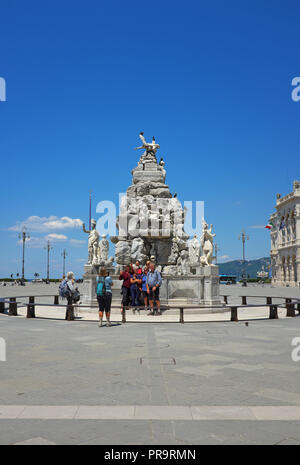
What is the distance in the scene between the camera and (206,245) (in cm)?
1831

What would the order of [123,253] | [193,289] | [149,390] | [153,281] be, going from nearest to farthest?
[149,390], [153,281], [193,289], [123,253]

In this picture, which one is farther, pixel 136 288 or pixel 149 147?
pixel 149 147

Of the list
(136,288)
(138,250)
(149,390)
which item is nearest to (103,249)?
(138,250)

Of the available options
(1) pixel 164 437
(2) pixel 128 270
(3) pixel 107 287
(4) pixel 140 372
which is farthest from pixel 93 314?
(1) pixel 164 437

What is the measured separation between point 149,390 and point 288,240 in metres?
73.3

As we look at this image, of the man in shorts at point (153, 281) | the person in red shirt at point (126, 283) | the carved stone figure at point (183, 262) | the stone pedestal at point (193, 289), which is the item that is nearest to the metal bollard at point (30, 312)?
the person in red shirt at point (126, 283)

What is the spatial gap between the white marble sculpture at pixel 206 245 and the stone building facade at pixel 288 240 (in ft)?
164

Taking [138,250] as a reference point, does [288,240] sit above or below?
above

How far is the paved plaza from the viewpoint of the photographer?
3.78 m

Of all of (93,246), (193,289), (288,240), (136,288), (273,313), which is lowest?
(273,313)

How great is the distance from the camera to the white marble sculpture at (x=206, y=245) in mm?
18031

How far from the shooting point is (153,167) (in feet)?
75.0

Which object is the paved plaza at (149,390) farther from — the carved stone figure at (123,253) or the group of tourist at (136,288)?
the carved stone figure at (123,253)

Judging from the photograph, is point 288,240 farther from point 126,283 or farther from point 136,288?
point 126,283
